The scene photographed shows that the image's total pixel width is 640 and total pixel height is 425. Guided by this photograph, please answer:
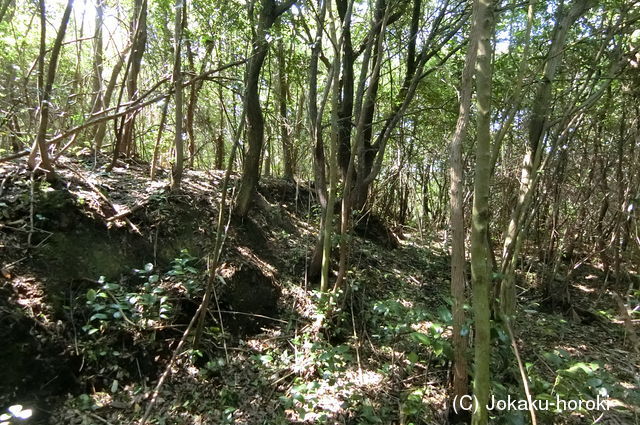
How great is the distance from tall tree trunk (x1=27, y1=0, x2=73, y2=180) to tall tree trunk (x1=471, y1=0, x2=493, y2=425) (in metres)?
3.77

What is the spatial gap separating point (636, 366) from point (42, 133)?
7.47 metres

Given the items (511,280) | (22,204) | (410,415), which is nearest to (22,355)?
(22,204)

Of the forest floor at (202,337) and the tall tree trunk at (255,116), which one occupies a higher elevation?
the tall tree trunk at (255,116)

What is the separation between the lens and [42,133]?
389cm

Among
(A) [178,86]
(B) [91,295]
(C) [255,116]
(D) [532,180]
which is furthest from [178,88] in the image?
(D) [532,180]

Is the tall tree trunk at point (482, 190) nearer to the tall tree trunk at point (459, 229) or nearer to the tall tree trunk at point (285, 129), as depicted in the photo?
the tall tree trunk at point (459, 229)

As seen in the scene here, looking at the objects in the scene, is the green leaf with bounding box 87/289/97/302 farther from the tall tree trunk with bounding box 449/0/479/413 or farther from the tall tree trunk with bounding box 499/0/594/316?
the tall tree trunk with bounding box 499/0/594/316

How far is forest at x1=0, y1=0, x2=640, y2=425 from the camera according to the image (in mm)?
3023

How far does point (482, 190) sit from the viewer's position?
2236 millimetres

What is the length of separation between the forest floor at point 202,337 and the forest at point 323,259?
0.02 metres

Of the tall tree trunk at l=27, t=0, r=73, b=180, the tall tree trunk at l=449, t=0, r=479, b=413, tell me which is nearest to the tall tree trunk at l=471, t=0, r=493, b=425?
the tall tree trunk at l=449, t=0, r=479, b=413

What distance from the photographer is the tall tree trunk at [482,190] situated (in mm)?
2236

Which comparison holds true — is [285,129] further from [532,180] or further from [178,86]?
[532,180]

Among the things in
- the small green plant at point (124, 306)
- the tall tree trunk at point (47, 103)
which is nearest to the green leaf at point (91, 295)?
the small green plant at point (124, 306)
